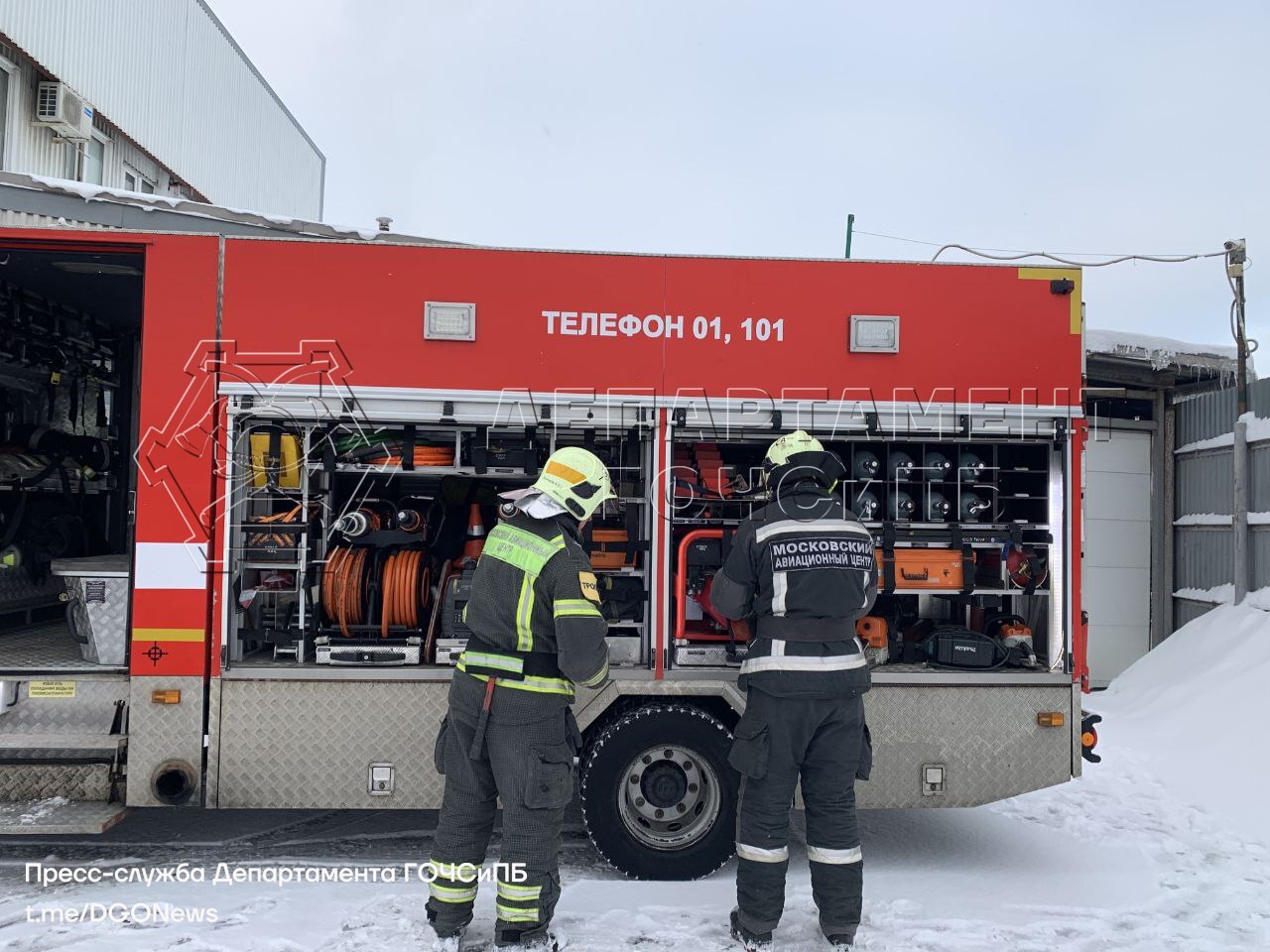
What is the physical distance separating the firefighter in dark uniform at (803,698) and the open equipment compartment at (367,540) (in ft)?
2.59

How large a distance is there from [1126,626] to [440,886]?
25.7ft

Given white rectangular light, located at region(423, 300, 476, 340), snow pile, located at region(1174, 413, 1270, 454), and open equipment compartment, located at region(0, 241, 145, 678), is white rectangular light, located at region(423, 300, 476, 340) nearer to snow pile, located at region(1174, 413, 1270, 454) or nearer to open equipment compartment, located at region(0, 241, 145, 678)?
open equipment compartment, located at region(0, 241, 145, 678)

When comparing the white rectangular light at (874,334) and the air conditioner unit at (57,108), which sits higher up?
the air conditioner unit at (57,108)

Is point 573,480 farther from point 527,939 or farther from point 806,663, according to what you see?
point 527,939

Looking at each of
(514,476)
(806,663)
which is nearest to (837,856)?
(806,663)

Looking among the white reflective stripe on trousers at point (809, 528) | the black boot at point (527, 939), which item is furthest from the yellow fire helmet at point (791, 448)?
the black boot at point (527, 939)

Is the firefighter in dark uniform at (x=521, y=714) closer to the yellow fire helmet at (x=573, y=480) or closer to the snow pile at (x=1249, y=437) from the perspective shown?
the yellow fire helmet at (x=573, y=480)

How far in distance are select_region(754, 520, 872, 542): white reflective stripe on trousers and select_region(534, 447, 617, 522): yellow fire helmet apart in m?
0.73

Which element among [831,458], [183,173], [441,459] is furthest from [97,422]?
[183,173]

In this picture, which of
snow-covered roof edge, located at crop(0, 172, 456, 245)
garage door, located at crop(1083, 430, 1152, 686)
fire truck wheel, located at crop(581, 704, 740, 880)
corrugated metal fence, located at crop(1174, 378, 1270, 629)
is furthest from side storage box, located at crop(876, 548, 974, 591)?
garage door, located at crop(1083, 430, 1152, 686)

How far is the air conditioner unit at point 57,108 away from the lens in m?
12.2

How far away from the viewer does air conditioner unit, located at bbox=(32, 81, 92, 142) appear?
40.0 ft

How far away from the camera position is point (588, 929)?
11.6 feet

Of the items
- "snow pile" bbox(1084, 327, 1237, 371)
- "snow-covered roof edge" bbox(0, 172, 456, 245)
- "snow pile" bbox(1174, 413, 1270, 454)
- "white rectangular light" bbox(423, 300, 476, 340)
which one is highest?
"snow-covered roof edge" bbox(0, 172, 456, 245)
